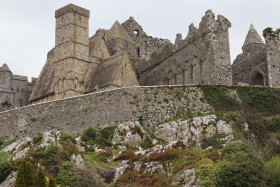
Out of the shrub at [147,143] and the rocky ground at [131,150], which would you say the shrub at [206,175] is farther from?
the shrub at [147,143]

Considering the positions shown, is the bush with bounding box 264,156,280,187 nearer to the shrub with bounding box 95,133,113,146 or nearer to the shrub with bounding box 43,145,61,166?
the shrub with bounding box 43,145,61,166

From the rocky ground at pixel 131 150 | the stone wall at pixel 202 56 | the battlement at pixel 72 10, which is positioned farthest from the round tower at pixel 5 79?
the rocky ground at pixel 131 150

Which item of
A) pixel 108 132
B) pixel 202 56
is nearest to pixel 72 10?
pixel 202 56

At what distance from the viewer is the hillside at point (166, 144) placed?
32469 millimetres

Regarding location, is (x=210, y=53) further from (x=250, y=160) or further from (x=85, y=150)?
(x=250, y=160)

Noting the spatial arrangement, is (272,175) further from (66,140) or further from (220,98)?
(220,98)

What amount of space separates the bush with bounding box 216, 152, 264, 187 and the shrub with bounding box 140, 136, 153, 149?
12902 millimetres

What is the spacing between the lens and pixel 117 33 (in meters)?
65.0

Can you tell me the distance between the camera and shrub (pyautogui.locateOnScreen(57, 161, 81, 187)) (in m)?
33.9

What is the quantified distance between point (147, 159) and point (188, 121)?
10.6 m

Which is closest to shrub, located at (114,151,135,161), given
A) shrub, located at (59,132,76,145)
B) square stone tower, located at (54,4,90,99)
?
shrub, located at (59,132,76,145)

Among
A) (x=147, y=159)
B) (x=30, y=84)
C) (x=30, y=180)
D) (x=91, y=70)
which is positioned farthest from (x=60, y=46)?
(x=30, y=180)

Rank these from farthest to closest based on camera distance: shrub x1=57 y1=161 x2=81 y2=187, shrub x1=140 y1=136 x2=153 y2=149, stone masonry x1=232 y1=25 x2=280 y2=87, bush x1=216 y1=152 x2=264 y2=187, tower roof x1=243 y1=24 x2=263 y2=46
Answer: tower roof x1=243 y1=24 x2=263 y2=46
stone masonry x1=232 y1=25 x2=280 y2=87
shrub x1=140 y1=136 x2=153 y2=149
shrub x1=57 y1=161 x2=81 y2=187
bush x1=216 y1=152 x2=264 y2=187

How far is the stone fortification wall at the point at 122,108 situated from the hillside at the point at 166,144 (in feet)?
0.31
